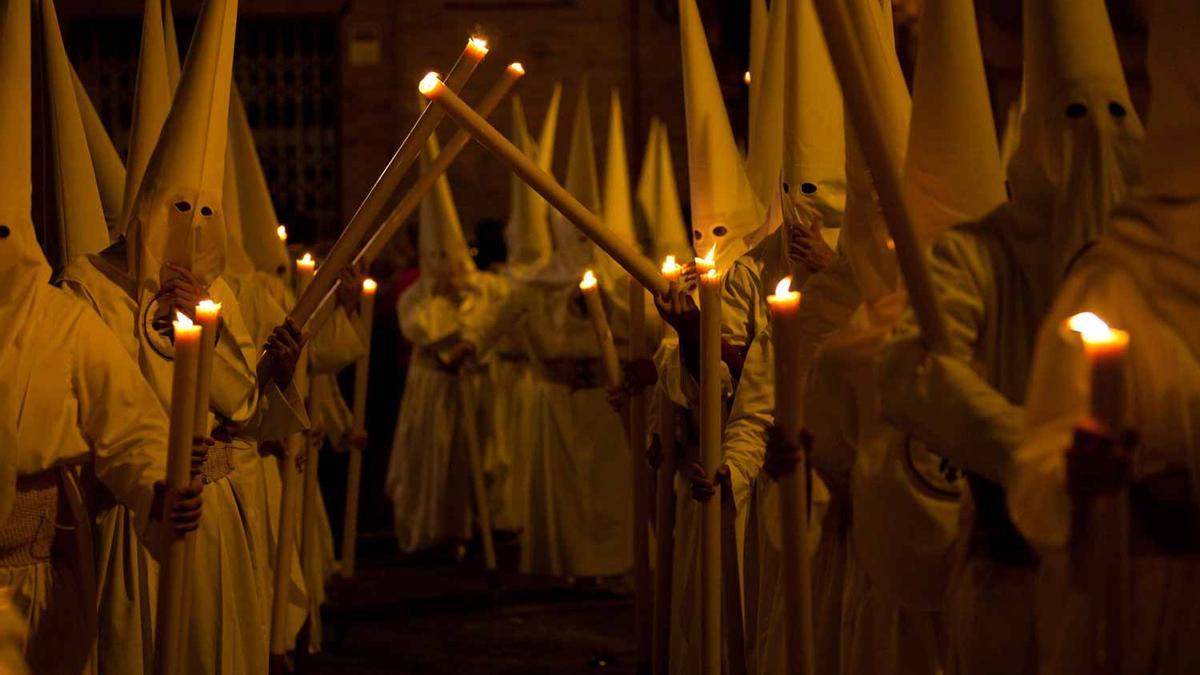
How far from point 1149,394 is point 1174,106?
535mm

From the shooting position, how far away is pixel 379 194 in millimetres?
4457

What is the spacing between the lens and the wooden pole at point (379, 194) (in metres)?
4.36

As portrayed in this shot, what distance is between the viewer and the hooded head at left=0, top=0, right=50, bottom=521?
3715 mm

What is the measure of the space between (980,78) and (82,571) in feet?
8.47

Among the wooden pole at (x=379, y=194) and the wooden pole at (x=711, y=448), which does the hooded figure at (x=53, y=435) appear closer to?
the wooden pole at (x=379, y=194)

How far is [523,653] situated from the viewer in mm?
7645

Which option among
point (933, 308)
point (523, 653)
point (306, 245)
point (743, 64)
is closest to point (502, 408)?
point (306, 245)

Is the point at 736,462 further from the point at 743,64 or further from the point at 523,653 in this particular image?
the point at 743,64

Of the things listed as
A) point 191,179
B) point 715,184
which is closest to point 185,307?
point 191,179

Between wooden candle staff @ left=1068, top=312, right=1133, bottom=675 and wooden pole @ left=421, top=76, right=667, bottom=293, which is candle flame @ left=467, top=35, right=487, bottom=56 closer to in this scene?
wooden pole @ left=421, top=76, right=667, bottom=293

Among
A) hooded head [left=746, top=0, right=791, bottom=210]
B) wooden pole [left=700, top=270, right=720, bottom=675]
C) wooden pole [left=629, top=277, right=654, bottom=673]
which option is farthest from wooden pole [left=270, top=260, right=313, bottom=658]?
wooden pole [left=700, top=270, right=720, bottom=675]

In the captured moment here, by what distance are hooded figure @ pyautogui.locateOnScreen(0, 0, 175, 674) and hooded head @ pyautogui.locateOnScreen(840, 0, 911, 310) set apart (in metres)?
1.81

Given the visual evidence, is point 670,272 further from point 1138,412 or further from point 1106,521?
point 1106,521

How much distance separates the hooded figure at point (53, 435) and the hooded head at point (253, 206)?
11.9 ft
